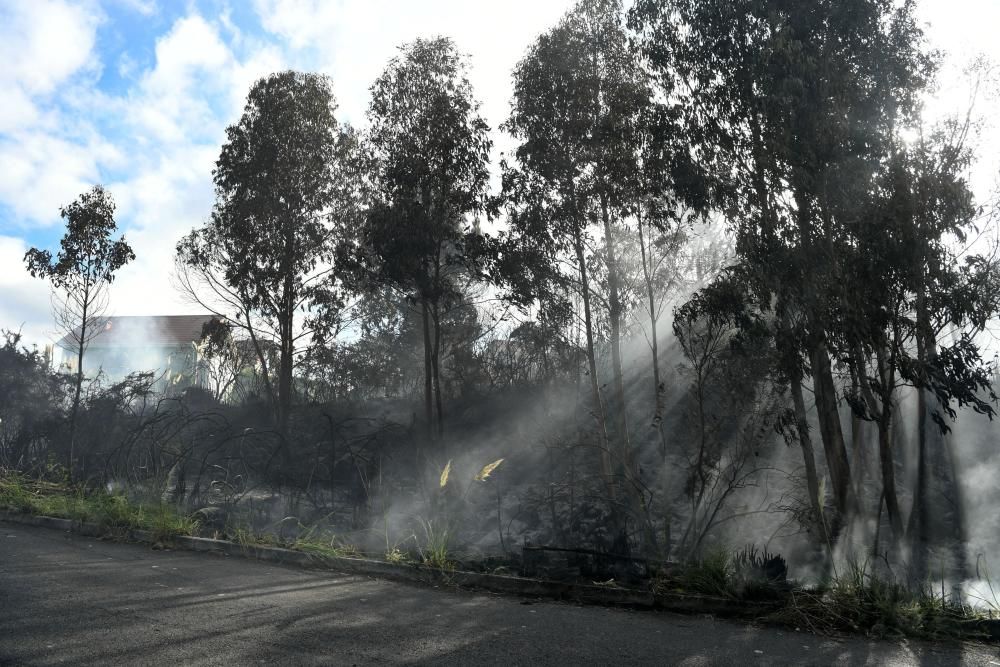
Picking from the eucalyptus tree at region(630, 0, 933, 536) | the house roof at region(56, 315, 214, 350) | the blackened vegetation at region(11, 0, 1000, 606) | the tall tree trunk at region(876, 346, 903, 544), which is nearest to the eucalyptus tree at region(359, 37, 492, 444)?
the blackened vegetation at region(11, 0, 1000, 606)

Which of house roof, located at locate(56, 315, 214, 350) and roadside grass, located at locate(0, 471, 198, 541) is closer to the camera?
roadside grass, located at locate(0, 471, 198, 541)

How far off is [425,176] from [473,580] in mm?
8777

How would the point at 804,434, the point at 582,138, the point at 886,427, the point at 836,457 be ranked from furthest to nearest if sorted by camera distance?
the point at 582,138
the point at 836,457
the point at 804,434
the point at 886,427

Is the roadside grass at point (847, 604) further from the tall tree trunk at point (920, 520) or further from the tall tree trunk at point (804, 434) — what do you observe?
the tall tree trunk at point (920, 520)

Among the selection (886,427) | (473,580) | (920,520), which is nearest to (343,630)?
(473,580)

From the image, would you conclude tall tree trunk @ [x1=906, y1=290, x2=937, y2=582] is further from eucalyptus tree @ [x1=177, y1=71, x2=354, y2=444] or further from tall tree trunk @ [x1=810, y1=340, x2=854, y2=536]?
eucalyptus tree @ [x1=177, y1=71, x2=354, y2=444]

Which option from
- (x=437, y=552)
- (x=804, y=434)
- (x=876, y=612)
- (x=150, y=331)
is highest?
(x=150, y=331)

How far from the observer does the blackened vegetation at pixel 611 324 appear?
938 cm

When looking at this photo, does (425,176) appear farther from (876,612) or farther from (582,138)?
(876,612)

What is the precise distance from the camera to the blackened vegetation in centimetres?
938

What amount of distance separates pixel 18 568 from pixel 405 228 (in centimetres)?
836

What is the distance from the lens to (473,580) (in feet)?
27.3

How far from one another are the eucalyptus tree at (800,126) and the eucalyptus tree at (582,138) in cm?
192

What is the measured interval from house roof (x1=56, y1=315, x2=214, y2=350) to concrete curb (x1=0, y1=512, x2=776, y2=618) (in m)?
39.7
